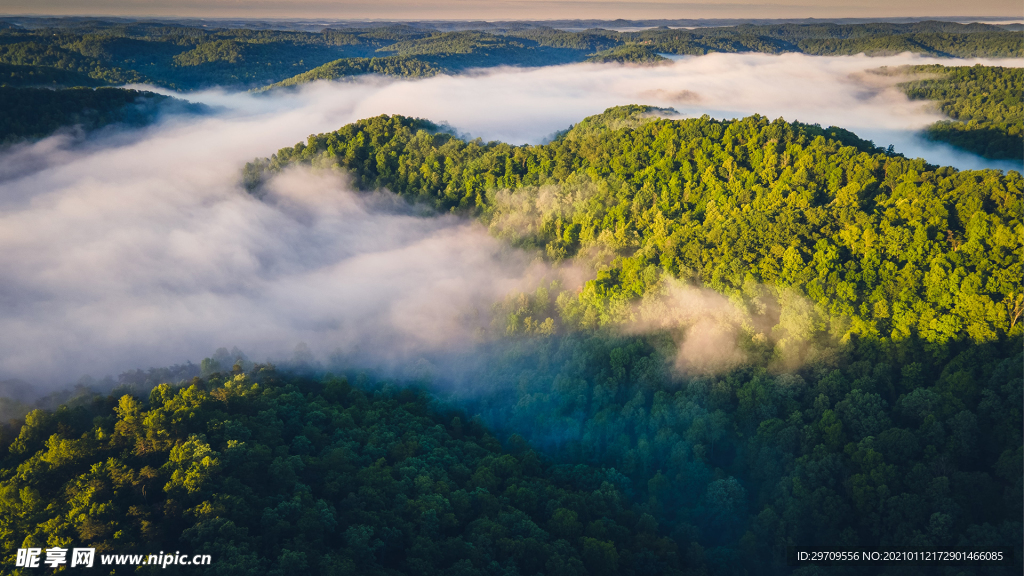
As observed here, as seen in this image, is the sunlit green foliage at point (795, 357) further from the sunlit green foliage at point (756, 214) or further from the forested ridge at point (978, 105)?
the forested ridge at point (978, 105)

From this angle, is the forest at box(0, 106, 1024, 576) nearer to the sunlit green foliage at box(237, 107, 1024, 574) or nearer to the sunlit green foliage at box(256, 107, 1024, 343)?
the sunlit green foliage at box(237, 107, 1024, 574)

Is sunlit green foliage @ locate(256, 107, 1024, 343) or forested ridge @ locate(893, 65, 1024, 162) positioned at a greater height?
forested ridge @ locate(893, 65, 1024, 162)

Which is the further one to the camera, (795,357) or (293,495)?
(795,357)

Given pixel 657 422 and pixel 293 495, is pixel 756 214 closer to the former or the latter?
pixel 657 422

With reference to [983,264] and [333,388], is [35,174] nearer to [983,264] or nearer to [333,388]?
[333,388]

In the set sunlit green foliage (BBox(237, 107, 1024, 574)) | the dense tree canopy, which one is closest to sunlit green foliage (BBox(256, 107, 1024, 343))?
sunlit green foliage (BBox(237, 107, 1024, 574))

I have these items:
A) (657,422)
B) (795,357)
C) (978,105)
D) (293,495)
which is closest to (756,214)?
(795,357)
